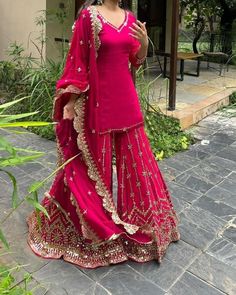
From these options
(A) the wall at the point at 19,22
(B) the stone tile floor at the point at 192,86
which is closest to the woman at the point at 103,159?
(B) the stone tile floor at the point at 192,86

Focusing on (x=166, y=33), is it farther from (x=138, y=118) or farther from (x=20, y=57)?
(x=138, y=118)

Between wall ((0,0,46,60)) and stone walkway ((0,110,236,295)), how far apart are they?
2777 mm

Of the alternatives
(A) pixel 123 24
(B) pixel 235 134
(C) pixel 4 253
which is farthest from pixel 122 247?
(B) pixel 235 134

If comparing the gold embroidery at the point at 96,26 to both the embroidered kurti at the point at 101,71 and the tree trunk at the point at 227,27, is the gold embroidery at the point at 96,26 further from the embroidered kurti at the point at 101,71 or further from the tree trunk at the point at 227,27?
the tree trunk at the point at 227,27

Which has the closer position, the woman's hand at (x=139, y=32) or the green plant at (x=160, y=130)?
the woman's hand at (x=139, y=32)

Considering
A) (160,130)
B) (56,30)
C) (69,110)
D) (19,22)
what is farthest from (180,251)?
(19,22)

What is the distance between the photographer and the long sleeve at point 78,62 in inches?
82.5

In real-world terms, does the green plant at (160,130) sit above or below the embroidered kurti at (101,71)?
below

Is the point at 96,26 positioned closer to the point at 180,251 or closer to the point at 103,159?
the point at 103,159

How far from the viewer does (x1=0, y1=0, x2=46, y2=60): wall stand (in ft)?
19.7

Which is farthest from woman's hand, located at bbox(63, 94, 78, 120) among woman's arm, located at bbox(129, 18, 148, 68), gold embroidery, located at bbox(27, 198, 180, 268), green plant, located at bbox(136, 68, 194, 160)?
green plant, located at bbox(136, 68, 194, 160)

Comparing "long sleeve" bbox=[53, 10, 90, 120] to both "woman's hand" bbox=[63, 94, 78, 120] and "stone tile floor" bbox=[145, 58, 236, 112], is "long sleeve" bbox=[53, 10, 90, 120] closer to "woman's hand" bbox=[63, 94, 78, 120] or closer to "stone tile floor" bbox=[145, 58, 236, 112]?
"woman's hand" bbox=[63, 94, 78, 120]

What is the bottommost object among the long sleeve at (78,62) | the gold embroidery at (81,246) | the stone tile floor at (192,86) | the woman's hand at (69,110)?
the stone tile floor at (192,86)

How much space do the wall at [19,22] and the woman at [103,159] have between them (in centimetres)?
399
